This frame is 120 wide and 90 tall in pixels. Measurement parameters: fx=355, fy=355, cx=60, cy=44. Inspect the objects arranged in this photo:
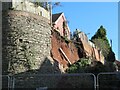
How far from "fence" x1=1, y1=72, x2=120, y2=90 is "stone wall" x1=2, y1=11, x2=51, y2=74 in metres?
1.21

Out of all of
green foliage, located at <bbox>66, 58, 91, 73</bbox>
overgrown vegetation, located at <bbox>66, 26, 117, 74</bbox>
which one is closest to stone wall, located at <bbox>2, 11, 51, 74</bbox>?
green foliage, located at <bbox>66, 58, 91, 73</bbox>

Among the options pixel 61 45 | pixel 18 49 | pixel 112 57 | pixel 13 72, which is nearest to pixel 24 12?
pixel 18 49

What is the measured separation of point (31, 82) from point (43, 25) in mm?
4057

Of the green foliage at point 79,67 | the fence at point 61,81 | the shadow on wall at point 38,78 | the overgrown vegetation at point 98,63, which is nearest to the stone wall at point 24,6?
the shadow on wall at point 38,78

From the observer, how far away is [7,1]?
19.5 meters

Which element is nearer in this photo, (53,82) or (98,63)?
(53,82)

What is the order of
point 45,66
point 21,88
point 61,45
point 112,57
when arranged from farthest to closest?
1. point 112,57
2. point 61,45
3. point 45,66
4. point 21,88

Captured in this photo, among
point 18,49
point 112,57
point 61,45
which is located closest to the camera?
point 18,49

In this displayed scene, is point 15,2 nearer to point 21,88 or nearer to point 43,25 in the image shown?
point 43,25

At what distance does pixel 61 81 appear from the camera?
60.0ft

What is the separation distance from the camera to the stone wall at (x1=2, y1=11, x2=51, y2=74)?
19.1 meters

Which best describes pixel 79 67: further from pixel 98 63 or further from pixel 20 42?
pixel 20 42

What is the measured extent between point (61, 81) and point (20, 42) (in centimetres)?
318

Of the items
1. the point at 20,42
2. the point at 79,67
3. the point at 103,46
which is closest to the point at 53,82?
the point at 20,42
